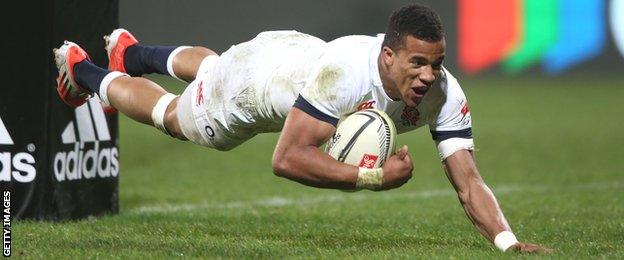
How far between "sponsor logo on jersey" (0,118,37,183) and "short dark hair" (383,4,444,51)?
2.63 meters

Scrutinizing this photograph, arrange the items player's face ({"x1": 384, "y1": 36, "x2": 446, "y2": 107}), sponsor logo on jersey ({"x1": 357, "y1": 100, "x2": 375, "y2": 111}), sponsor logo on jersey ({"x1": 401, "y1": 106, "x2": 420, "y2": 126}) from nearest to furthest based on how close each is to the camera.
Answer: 1. player's face ({"x1": 384, "y1": 36, "x2": 446, "y2": 107})
2. sponsor logo on jersey ({"x1": 357, "y1": 100, "x2": 375, "y2": 111})
3. sponsor logo on jersey ({"x1": 401, "y1": 106, "x2": 420, "y2": 126})

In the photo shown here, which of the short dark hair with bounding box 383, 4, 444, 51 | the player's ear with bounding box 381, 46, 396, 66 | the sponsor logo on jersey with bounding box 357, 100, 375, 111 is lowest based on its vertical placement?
the sponsor logo on jersey with bounding box 357, 100, 375, 111

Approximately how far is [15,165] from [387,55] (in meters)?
2.64

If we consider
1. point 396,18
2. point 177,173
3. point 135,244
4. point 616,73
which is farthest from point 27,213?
point 616,73

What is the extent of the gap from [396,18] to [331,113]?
580 millimetres

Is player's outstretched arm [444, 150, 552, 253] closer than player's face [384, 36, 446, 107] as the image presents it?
No

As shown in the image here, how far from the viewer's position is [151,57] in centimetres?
727

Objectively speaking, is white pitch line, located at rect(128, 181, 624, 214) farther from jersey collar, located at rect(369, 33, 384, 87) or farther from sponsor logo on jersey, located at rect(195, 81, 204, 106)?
jersey collar, located at rect(369, 33, 384, 87)

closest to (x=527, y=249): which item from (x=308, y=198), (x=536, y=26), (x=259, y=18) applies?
(x=308, y=198)

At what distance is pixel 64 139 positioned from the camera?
745 cm

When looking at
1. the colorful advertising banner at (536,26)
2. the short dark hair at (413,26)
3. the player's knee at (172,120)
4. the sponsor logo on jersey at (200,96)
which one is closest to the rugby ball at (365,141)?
the short dark hair at (413,26)

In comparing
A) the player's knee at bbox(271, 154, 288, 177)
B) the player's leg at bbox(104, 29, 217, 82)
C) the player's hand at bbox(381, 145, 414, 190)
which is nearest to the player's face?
the player's hand at bbox(381, 145, 414, 190)

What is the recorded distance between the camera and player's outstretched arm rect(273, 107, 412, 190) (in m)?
5.50

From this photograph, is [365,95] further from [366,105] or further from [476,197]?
[476,197]
